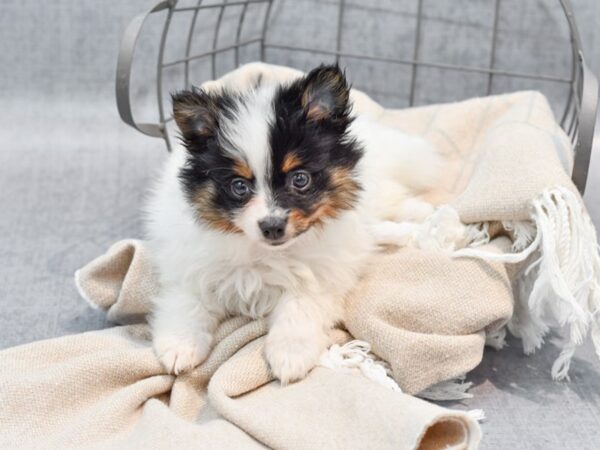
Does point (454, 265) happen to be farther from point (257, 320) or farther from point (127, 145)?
point (127, 145)

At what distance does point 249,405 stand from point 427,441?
42cm

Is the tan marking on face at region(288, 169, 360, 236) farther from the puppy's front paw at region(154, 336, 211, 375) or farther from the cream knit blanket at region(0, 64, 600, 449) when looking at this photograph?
the puppy's front paw at region(154, 336, 211, 375)

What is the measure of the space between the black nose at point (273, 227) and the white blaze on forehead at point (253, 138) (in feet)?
0.22

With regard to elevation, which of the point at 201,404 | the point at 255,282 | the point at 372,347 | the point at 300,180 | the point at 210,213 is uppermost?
the point at 300,180

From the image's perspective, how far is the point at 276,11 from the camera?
3.78 meters

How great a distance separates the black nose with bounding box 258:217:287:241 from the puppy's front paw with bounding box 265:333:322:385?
283 millimetres

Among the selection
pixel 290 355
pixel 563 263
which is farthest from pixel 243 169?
pixel 563 263

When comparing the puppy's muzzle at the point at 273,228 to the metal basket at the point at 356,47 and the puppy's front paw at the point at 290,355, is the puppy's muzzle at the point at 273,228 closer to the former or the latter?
the puppy's front paw at the point at 290,355

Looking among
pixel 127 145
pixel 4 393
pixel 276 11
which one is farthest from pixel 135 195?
pixel 4 393

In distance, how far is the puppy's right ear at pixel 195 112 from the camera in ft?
6.43

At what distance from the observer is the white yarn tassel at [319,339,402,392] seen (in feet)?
6.56

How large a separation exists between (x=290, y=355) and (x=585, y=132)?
105 centimetres

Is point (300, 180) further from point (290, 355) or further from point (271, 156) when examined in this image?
point (290, 355)

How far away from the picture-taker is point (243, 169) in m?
1.86
